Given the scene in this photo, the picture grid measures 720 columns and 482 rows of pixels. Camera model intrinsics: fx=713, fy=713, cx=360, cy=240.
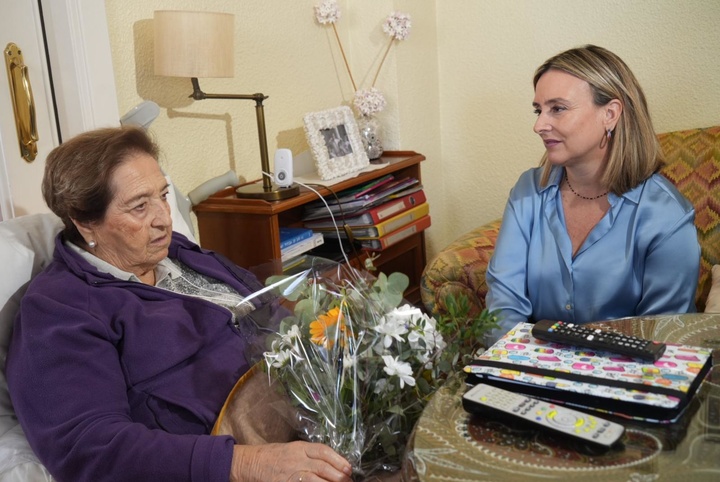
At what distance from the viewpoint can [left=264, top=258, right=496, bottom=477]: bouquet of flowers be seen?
1.05m

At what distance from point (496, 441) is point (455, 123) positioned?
2.51 meters

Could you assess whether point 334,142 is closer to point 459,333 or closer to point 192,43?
point 192,43

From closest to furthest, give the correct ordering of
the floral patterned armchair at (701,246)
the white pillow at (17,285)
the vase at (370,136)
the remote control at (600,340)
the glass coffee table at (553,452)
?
the glass coffee table at (553,452) → the remote control at (600,340) → the white pillow at (17,285) → the floral patterned armchair at (701,246) → the vase at (370,136)

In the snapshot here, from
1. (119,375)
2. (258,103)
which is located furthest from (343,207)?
(119,375)

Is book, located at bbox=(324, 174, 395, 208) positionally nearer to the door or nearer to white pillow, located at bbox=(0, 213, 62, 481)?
the door

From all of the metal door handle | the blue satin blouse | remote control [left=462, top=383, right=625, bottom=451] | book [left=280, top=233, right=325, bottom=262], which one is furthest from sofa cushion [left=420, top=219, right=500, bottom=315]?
the metal door handle

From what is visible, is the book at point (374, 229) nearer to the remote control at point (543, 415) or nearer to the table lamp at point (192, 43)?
the table lamp at point (192, 43)

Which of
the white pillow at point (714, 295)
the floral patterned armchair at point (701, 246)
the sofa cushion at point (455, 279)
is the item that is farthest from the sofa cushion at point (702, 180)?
the sofa cushion at point (455, 279)

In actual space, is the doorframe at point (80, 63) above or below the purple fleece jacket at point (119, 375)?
above

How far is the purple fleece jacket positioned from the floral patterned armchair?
0.80 metres

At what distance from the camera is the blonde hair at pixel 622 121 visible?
1.73 meters

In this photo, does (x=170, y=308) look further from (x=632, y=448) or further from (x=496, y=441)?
(x=632, y=448)

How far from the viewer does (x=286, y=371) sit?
108 cm

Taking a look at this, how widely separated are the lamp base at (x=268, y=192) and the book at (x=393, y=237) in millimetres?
405
